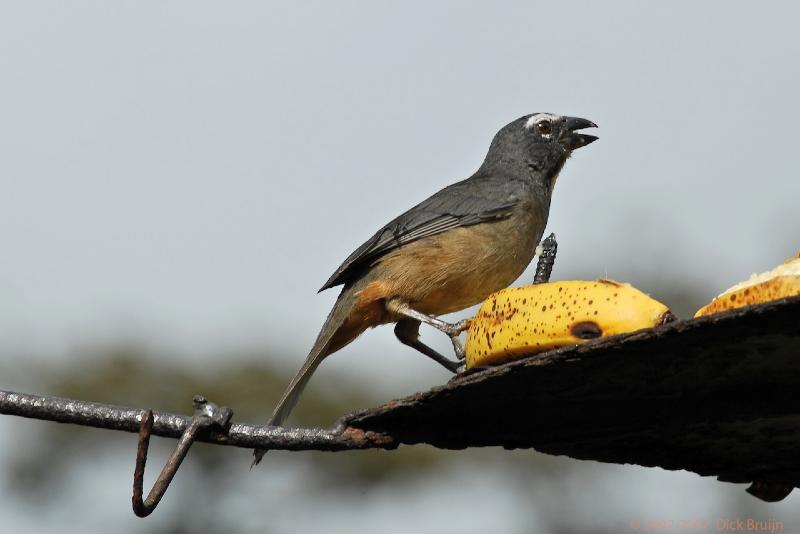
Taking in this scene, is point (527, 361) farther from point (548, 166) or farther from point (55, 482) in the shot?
point (55, 482)

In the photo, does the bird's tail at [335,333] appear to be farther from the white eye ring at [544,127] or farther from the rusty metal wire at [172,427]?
the rusty metal wire at [172,427]

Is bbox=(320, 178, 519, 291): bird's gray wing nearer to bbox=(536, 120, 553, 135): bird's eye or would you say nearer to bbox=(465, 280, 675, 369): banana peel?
bbox=(536, 120, 553, 135): bird's eye

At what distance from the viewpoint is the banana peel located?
344 cm

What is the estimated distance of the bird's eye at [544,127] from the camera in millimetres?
8565

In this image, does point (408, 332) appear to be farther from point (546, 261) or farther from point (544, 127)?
point (546, 261)

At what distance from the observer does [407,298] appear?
290 inches

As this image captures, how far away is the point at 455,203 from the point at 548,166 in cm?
92

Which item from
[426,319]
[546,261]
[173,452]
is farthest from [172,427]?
[426,319]

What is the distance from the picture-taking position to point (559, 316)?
354cm

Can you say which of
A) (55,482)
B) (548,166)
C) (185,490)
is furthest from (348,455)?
(548,166)

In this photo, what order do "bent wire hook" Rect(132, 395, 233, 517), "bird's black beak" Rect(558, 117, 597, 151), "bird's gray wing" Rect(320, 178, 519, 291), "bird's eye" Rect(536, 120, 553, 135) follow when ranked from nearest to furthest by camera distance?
"bent wire hook" Rect(132, 395, 233, 517) → "bird's gray wing" Rect(320, 178, 519, 291) → "bird's black beak" Rect(558, 117, 597, 151) → "bird's eye" Rect(536, 120, 553, 135)

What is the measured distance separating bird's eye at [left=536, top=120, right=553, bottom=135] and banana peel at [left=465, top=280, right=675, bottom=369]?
488 centimetres

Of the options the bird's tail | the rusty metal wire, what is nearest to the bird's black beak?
the bird's tail

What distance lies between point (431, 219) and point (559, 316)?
434 cm
